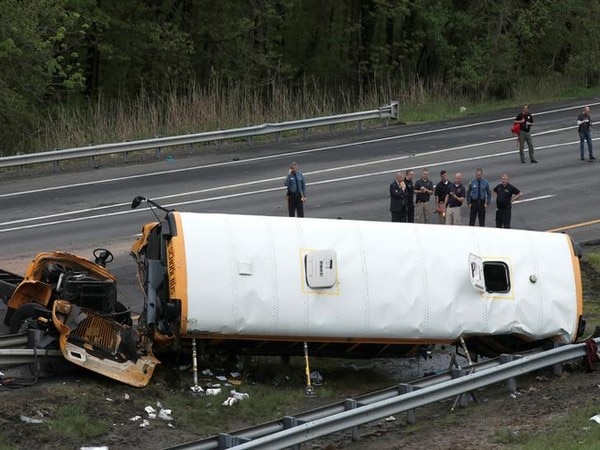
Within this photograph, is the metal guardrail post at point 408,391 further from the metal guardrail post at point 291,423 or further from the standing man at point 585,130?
the standing man at point 585,130

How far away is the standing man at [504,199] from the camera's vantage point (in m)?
25.4

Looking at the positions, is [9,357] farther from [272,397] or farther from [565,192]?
[565,192]

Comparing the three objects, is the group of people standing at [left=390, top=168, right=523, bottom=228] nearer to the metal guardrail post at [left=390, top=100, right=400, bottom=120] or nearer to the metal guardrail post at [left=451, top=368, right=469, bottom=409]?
the metal guardrail post at [left=451, top=368, right=469, bottom=409]

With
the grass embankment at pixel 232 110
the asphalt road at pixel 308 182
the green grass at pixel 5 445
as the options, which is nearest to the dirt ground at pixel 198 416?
the green grass at pixel 5 445

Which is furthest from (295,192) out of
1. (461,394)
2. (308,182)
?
(461,394)

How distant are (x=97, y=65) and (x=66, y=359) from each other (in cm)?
3601

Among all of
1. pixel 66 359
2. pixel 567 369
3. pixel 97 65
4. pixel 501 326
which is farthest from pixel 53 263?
pixel 97 65

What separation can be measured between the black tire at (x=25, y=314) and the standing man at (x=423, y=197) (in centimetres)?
1087

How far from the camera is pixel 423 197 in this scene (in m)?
25.8

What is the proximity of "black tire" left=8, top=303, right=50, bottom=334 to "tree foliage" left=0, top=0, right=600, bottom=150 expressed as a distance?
→ 1006 inches

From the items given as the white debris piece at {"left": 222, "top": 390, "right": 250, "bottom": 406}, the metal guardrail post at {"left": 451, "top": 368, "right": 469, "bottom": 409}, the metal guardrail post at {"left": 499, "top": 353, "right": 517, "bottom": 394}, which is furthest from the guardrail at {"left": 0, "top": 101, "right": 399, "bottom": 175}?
the metal guardrail post at {"left": 451, "top": 368, "right": 469, "bottom": 409}

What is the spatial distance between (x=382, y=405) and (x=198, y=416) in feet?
8.37

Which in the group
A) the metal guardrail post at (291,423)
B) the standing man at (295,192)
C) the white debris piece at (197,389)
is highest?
the standing man at (295,192)

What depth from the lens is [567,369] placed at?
17.5 m
